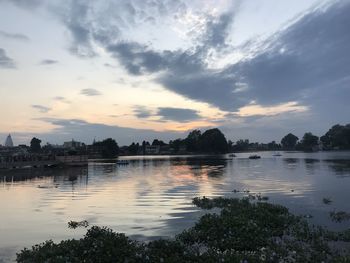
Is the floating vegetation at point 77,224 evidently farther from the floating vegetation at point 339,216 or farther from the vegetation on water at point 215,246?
the floating vegetation at point 339,216

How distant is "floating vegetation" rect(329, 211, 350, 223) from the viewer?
29317 mm

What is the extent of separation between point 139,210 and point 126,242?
56.3ft

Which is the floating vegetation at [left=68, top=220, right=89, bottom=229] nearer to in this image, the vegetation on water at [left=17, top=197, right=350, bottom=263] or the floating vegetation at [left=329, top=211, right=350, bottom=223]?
the vegetation on water at [left=17, top=197, right=350, bottom=263]

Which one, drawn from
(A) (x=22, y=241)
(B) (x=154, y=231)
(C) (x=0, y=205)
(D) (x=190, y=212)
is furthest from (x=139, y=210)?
(C) (x=0, y=205)

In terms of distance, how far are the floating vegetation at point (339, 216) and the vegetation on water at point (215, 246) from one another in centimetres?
541

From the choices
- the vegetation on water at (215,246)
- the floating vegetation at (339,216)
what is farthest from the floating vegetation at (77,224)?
the floating vegetation at (339,216)

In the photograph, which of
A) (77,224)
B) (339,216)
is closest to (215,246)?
(77,224)

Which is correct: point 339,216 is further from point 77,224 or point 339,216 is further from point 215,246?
point 77,224

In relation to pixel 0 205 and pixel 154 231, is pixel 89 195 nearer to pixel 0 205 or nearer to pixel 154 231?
pixel 0 205

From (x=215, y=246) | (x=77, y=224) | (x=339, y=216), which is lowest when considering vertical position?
(x=339, y=216)

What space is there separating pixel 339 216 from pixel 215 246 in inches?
600

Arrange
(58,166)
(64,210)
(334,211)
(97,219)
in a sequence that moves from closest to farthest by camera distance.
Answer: (97,219) < (334,211) < (64,210) < (58,166)

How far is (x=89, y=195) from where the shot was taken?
160 ft

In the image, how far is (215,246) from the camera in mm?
19031
